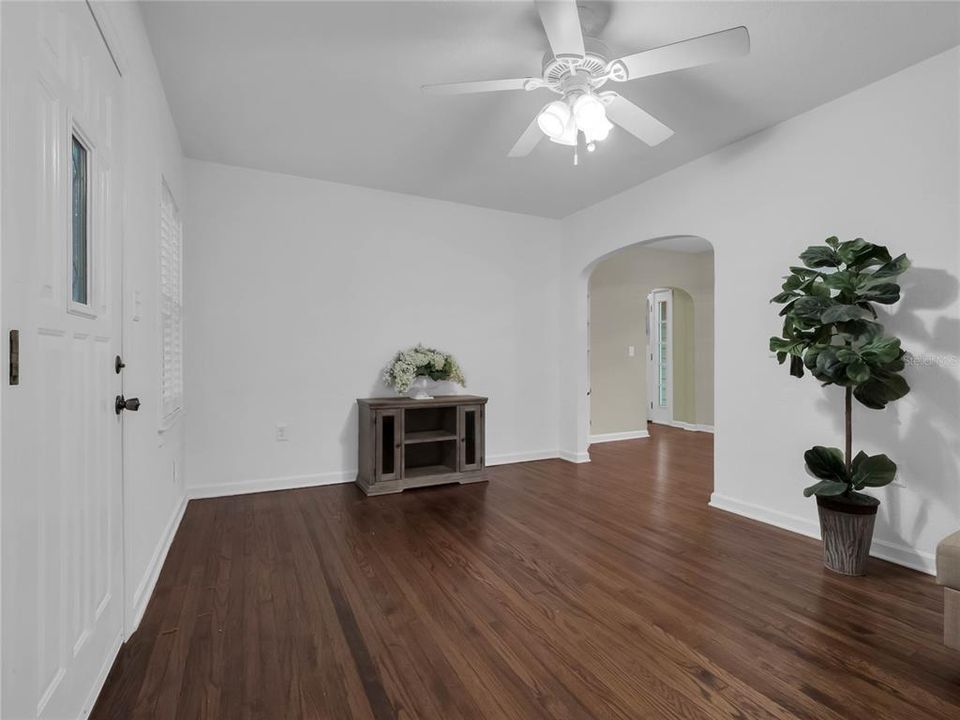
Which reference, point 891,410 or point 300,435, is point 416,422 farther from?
point 891,410

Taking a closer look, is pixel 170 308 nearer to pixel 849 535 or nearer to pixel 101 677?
pixel 101 677

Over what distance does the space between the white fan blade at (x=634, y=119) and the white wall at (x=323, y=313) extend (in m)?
2.50

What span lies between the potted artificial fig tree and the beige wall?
3.77 metres

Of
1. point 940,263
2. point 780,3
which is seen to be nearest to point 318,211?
point 780,3

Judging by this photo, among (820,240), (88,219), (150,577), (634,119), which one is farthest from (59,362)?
(820,240)

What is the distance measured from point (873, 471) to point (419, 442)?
3.01 meters

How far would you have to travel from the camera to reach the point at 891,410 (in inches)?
103

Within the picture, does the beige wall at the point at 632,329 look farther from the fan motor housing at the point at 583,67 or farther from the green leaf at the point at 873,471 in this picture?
the fan motor housing at the point at 583,67

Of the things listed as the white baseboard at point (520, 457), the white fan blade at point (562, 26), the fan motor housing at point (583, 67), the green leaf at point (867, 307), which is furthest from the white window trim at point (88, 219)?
the white baseboard at point (520, 457)

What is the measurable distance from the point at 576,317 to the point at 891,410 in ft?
9.39

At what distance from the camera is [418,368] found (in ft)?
14.1

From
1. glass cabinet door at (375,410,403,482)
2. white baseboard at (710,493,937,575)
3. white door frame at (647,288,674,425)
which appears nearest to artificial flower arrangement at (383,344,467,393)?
glass cabinet door at (375,410,403,482)

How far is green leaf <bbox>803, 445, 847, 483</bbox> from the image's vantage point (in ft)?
8.27

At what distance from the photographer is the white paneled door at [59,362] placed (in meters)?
1.04
